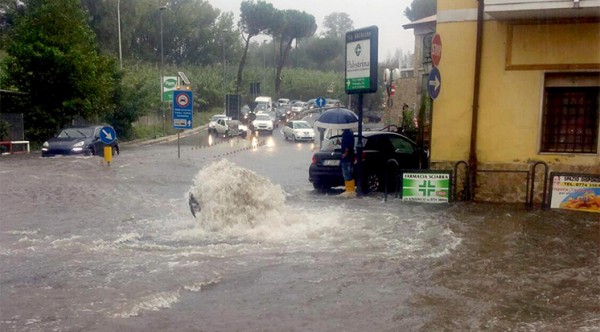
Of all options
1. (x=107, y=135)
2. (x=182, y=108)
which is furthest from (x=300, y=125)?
(x=107, y=135)

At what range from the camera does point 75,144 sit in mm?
23062

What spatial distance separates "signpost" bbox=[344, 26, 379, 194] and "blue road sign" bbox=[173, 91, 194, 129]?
1113cm

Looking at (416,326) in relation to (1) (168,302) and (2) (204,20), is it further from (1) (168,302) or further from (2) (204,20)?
(2) (204,20)

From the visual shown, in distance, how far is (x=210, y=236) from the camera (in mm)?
9281

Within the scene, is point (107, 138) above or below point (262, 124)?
above

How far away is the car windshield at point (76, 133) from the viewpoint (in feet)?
78.8

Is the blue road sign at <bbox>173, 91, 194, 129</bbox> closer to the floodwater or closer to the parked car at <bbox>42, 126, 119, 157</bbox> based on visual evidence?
the parked car at <bbox>42, 126, 119, 157</bbox>

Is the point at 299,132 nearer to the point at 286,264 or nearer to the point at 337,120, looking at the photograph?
the point at 337,120

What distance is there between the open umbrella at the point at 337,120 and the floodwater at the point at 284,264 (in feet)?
11.2

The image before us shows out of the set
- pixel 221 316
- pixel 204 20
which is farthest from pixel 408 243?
pixel 204 20

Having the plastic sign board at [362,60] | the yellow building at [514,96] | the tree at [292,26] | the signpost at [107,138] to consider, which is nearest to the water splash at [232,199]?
the plastic sign board at [362,60]

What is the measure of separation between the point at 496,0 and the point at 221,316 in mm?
8690

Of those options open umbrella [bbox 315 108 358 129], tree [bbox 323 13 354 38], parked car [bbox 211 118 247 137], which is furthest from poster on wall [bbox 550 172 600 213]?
tree [bbox 323 13 354 38]

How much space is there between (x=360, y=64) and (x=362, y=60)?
0.11 m
